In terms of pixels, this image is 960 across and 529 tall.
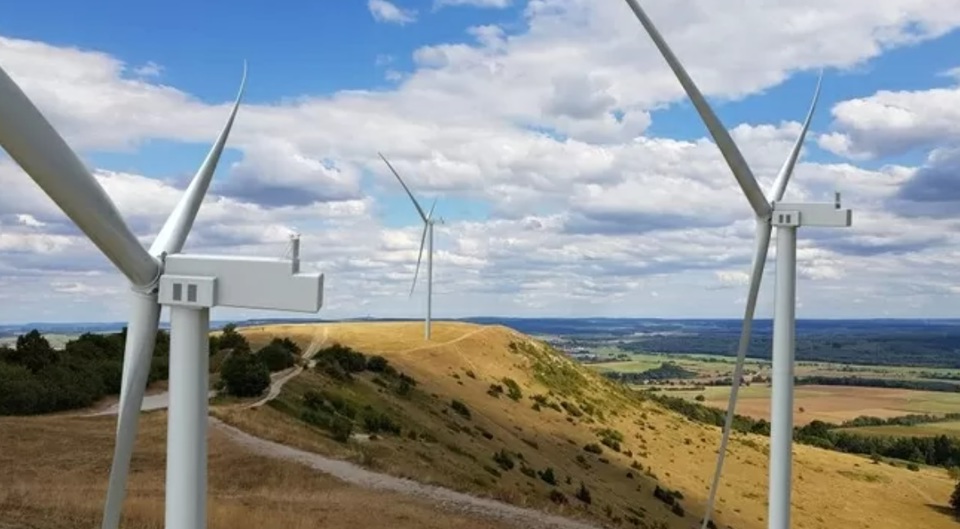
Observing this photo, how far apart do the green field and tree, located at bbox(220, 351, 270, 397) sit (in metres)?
129

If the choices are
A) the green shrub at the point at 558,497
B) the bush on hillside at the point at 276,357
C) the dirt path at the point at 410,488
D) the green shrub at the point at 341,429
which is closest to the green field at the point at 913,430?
the bush on hillside at the point at 276,357

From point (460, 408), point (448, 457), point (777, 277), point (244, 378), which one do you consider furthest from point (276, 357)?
point (777, 277)

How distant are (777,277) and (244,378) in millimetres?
35075

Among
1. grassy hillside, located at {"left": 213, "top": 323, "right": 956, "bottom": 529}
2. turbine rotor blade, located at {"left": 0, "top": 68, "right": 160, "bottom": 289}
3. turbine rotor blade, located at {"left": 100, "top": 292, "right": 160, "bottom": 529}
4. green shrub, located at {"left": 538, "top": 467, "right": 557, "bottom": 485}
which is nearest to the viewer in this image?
turbine rotor blade, located at {"left": 0, "top": 68, "right": 160, "bottom": 289}

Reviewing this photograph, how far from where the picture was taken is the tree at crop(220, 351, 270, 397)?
49469 mm

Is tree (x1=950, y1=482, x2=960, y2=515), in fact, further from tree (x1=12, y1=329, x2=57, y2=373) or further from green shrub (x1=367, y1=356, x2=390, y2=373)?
tree (x1=12, y1=329, x2=57, y2=373)

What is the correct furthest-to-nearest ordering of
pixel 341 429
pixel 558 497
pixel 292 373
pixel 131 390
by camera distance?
pixel 292 373
pixel 558 497
pixel 341 429
pixel 131 390

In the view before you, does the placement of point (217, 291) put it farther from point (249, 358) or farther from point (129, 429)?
point (249, 358)

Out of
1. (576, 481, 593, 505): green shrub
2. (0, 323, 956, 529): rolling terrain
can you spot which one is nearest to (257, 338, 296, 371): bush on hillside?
(0, 323, 956, 529): rolling terrain

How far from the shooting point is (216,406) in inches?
1785

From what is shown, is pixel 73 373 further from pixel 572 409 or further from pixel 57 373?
pixel 572 409

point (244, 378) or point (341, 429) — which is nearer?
point (341, 429)

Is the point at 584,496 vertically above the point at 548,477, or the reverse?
the point at 548,477

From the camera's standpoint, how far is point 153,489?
29.4 metres
